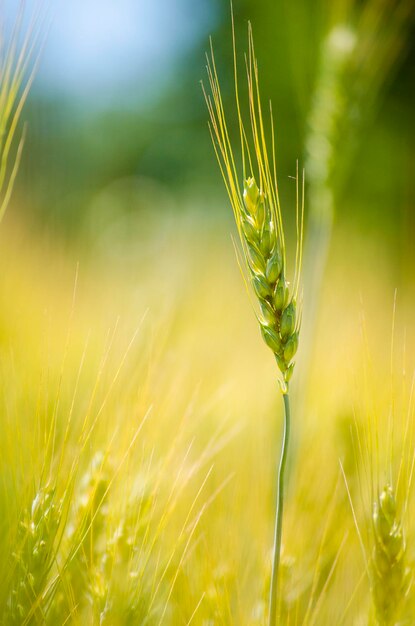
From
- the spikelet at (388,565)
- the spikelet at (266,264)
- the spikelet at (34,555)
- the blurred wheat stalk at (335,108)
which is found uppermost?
the blurred wheat stalk at (335,108)

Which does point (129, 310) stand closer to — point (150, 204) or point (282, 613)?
point (282, 613)

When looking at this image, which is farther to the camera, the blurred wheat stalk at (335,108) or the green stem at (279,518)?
the blurred wheat stalk at (335,108)

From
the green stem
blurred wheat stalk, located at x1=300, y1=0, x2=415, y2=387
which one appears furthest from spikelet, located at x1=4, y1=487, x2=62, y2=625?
blurred wheat stalk, located at x1=300, y1=0, x2=415, y2=387

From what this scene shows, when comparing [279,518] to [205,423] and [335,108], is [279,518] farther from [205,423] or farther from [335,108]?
[335,108]

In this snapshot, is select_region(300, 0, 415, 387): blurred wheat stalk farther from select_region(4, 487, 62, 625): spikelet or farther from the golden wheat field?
select_region(4, 487, 62, 625): spikelet

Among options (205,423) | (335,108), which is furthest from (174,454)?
(335,108)

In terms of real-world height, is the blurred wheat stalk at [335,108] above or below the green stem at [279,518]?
above

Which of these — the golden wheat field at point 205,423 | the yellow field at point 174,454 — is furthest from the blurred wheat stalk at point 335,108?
the yellow field at point 174,454

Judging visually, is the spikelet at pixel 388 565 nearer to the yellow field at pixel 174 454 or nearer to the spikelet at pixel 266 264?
the yellow field at pixel 174 454
